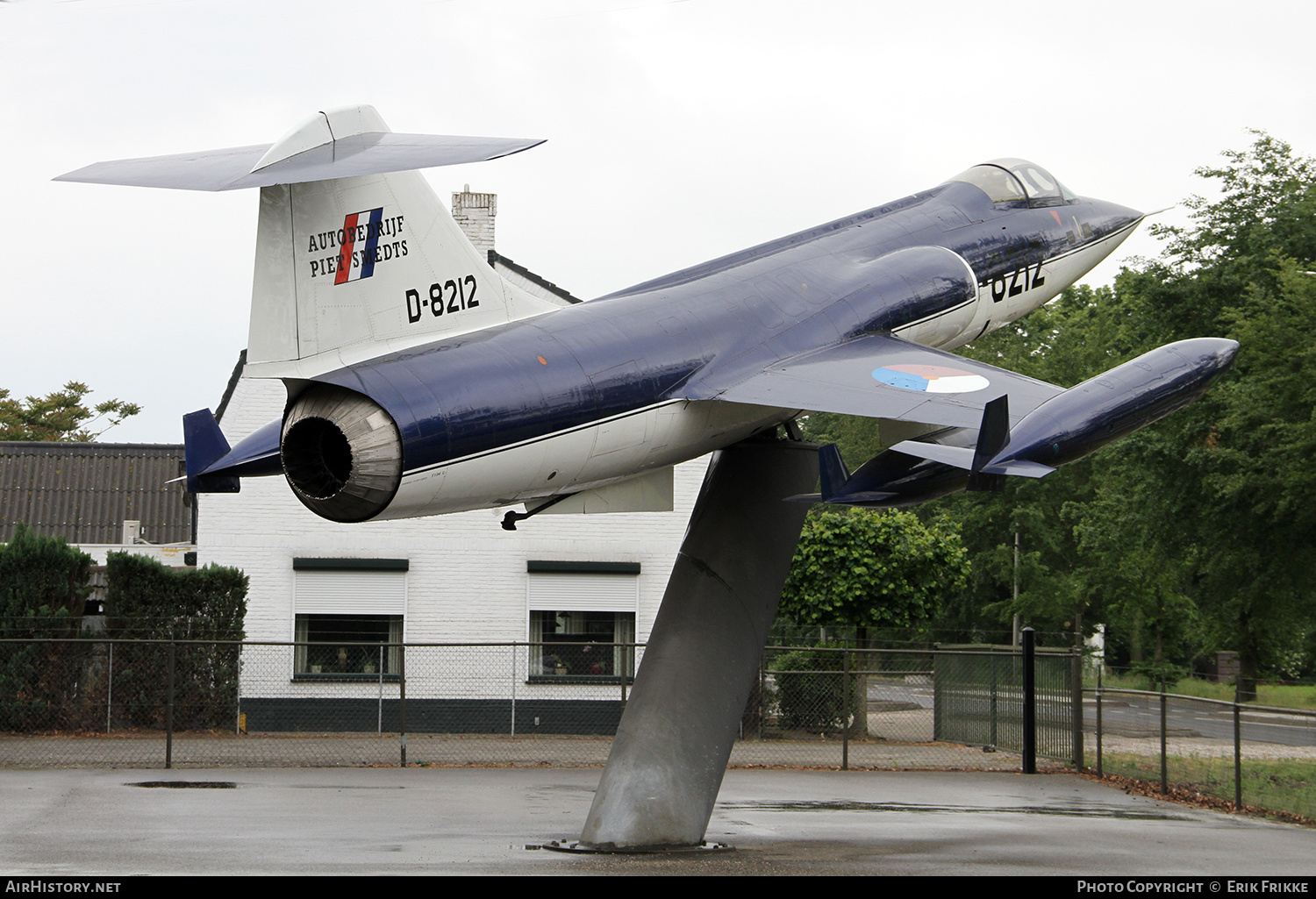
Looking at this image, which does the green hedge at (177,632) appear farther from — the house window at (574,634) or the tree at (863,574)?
the tree at (863,574)

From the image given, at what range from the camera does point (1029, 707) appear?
21.1 meters

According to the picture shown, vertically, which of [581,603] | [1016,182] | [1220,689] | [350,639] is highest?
[1016,182]

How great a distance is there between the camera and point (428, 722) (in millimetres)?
25891

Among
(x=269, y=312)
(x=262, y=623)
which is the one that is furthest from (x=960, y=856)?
(x=262, y=623)

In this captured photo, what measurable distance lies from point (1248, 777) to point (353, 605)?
53.4 ft

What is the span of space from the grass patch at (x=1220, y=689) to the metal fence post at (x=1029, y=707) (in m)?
21.1

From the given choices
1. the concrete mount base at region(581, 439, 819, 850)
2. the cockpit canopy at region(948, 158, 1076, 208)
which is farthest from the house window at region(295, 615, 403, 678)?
the cockpit canopy at region(948, 158, 1076, 208)

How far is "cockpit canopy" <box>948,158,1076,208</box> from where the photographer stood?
46.2 feet

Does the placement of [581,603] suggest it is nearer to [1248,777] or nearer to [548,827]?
[1248,777]

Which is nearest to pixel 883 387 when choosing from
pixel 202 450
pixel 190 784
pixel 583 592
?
pixel 202 450

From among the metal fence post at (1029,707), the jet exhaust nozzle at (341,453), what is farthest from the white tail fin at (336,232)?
the metal fence post at (1029,707)

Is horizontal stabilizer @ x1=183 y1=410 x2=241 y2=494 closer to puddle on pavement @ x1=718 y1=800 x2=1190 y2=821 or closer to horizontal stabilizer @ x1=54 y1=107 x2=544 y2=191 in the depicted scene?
horizontal stabilizer @ x1=54 y1=107 x2=544 y2=191

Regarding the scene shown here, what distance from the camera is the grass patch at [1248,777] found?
16625 millimetres
